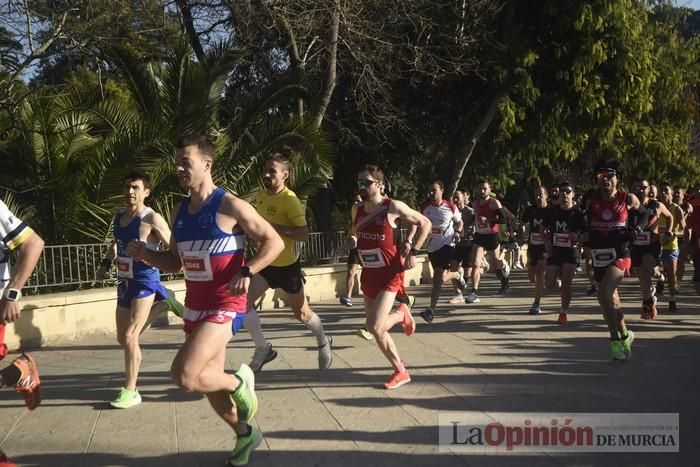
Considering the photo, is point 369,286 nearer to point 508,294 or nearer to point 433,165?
point 508,294

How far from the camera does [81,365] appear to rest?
7.39 m

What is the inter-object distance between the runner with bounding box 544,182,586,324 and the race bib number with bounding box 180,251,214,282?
618cm

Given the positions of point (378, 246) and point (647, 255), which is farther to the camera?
point (647, 255)

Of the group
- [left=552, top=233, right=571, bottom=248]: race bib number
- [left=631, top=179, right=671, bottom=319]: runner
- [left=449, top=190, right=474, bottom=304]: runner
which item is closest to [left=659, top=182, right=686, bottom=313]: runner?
[left=631, top=179, right=671, bottom=319]: runner

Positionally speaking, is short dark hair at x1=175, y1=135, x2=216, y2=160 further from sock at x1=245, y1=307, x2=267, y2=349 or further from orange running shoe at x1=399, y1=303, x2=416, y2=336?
orange running shoe at x1=399, y1=303, x2=416, y2=336

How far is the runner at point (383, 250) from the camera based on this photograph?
240 inches

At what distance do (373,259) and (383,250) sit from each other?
0.12 metres

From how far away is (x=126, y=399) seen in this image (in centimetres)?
Answer: 562

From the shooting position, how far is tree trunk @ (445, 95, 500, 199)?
1719 cm

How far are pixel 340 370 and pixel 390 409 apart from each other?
150cm

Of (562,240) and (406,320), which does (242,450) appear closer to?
(406,320)

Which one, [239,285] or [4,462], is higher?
[239,285]

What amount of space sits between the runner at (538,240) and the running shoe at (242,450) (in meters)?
6.80

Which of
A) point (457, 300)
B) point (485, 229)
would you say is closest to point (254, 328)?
point (457, 300)
